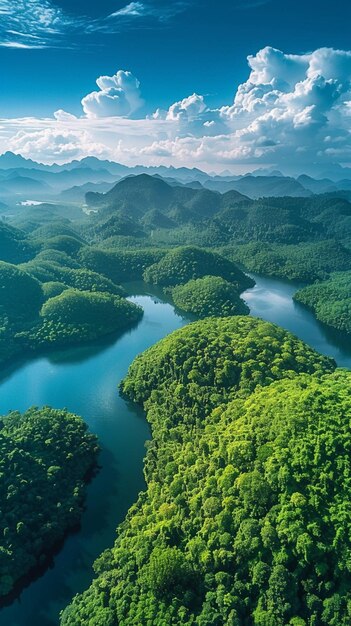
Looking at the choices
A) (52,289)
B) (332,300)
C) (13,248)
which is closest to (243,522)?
(52,289)

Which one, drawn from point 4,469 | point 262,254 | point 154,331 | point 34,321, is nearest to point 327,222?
point 262,254

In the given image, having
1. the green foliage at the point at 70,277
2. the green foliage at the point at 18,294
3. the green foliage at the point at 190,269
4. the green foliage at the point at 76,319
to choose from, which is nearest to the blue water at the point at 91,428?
the green foliage at the point at 76,319

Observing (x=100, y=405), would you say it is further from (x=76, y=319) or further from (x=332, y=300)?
(x=332, y=300)

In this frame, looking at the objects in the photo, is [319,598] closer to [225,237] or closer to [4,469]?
[4,469]

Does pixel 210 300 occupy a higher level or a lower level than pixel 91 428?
higher

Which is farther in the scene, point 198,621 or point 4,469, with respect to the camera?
point 4,469

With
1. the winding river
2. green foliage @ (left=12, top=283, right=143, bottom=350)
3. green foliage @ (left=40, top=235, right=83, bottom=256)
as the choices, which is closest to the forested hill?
green foliage @ (left=40, top=235, right=83, bottom=256)
